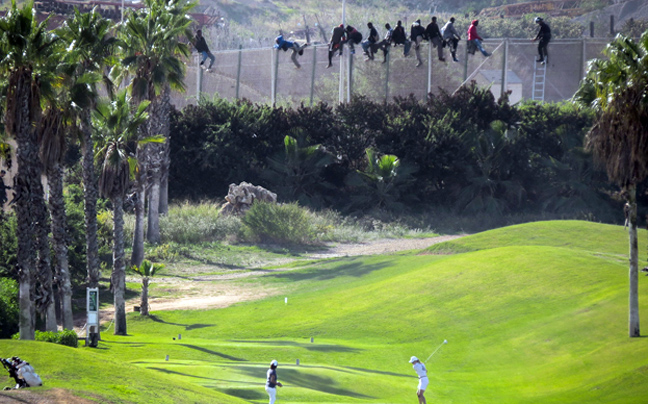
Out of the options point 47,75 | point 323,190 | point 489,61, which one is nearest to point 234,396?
point 47,75

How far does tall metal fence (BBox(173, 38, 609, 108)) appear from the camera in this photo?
55.9 meters

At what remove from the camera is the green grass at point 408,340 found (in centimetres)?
1862

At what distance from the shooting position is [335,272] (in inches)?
1458

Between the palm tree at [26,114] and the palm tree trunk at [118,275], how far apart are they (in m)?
3.83

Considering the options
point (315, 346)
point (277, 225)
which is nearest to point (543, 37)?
point (277, 225)

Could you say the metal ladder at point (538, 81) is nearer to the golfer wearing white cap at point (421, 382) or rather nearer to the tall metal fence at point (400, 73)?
the tall metal fence at point (400, 73)

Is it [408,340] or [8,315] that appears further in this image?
[8,315]

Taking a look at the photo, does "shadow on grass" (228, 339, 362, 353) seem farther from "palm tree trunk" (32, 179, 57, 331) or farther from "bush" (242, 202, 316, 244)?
"bush" (242, 202, 316, 244)

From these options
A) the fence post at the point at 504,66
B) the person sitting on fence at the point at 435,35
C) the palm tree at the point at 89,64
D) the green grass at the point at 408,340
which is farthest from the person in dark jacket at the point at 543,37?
the palm tree at the point at 89,64

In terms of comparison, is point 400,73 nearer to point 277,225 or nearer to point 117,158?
point 277,225

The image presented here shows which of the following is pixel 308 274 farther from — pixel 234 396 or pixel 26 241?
pixel 234 396

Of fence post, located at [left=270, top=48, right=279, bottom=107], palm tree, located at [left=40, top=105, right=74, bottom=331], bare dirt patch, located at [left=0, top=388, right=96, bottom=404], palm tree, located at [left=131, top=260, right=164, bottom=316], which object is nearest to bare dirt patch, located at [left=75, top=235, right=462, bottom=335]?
palm tree, located at [left=131, top=260, right=164, bottom=316]

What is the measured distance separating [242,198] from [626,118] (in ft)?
97.3

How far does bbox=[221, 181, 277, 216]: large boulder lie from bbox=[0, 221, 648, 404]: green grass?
12.8 metres
